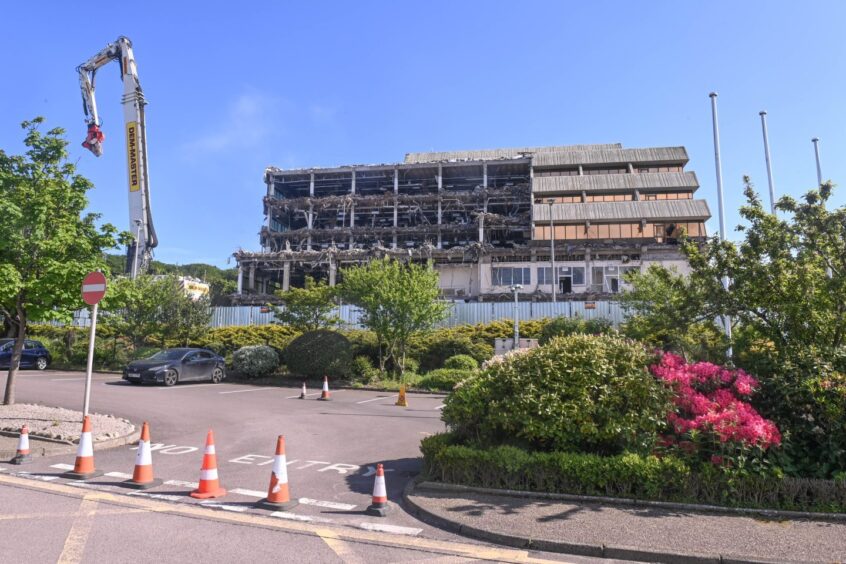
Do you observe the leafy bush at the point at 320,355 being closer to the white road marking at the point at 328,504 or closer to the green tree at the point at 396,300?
the green tree at the point at 396,300

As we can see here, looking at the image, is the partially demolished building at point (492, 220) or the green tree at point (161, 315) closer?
the green tree at point (161, 315)

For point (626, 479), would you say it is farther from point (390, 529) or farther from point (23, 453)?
point (23, 453)

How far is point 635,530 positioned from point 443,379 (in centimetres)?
1616

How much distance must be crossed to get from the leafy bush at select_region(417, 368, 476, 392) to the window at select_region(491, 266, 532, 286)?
130 ft

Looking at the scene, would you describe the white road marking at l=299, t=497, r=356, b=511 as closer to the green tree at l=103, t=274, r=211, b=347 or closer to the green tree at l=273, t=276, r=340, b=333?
the green tree at l=273, t=276, r=340, b=333

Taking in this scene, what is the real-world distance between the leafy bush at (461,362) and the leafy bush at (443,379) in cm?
96

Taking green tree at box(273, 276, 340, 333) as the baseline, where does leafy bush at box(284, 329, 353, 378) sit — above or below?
below

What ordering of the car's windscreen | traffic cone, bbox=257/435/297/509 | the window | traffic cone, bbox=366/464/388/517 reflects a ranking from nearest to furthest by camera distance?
traffic cone, bbox=366/464/388/517
traffic cone, bbox=257/435/297/509
the car's windscreen
the window

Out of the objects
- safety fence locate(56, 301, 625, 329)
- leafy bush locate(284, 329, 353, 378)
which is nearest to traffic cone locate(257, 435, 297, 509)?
leafy bush locate(284, 329, 353, 378)

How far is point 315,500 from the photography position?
659 cm

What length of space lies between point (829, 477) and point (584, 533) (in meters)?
3.00

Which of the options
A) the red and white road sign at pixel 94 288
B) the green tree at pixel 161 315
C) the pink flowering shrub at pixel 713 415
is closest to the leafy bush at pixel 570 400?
the pink flowering shrub at pixel 713 415

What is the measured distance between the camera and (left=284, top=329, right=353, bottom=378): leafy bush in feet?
74.1

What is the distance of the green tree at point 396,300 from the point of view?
2221 centimetres
